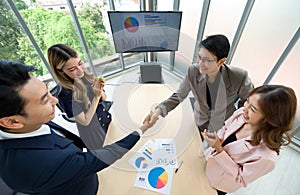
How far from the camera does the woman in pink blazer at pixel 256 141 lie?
72 cm

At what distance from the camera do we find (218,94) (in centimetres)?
124

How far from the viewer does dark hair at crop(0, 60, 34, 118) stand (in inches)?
19.4

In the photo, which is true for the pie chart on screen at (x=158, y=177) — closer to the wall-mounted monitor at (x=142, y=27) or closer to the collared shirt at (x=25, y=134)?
the collared shirt at (x=25, y=134)

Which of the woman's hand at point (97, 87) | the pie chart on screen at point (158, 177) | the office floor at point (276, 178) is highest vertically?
the woman's hand at point (97, 87)

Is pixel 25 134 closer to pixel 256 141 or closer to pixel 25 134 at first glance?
pixel 25 134

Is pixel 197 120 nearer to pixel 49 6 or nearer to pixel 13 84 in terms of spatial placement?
pixel 13 84

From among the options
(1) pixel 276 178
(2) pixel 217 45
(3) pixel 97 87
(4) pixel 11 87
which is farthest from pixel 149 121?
(1) pixel 276 178

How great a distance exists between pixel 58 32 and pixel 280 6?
307cm

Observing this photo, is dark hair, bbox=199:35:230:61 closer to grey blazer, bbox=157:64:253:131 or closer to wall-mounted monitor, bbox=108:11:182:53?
grey blazer, bbox=157:64:253:131

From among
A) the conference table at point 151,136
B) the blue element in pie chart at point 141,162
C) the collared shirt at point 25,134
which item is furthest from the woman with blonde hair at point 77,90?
the collared shirt at point 25,134

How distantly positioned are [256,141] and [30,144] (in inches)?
38.2

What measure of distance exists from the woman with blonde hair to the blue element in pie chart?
0.89 feet

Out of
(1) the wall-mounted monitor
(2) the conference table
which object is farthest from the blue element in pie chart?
(1) the wall-mounted monitor

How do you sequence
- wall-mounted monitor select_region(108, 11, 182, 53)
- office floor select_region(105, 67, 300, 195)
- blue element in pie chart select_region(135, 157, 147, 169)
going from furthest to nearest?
1. wall-mounted monitor select_region(108, 11, 182, 53)
2. office floor select_region(105, 67, 300, 195)
3. blue element in pie chart select_region(135, 157, 147, 169)
